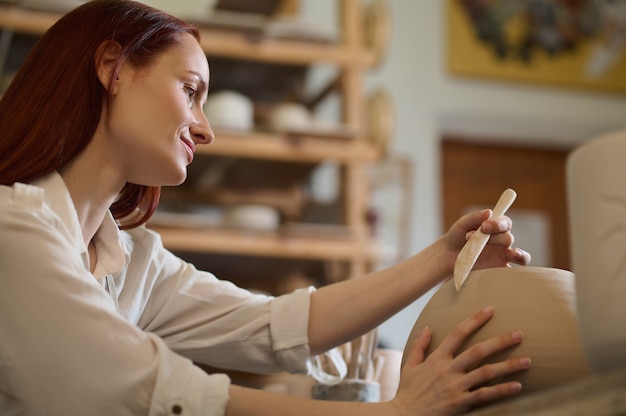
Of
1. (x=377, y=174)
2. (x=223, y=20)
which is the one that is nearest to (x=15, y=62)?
(x=223, y=20)

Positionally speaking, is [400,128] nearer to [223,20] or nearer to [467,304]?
[223,20]

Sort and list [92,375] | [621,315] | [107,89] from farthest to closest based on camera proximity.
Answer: [107,89] → [92,375] → [621,315]

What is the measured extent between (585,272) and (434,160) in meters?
3.50

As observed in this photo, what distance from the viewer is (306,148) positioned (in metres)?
3.10

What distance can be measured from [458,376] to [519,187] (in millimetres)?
3681

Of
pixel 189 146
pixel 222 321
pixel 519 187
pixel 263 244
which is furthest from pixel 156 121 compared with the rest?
pixel 519 187

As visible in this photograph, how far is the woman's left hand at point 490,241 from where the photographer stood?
1.10 metres

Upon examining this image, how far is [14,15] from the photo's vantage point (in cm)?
283

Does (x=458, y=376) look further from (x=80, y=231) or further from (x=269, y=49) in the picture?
(x=269, y=49)

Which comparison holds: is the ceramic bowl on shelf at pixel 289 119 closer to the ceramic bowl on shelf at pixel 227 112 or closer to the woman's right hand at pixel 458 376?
the ceramic bowl on shelf at pixel 227 112

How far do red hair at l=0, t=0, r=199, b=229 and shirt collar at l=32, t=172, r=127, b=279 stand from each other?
0.08ft

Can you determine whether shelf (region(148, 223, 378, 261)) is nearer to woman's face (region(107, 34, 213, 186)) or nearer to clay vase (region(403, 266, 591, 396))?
woman's face (region(107, 34, 213, 186))

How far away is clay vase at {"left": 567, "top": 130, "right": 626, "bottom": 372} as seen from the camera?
2.41ft

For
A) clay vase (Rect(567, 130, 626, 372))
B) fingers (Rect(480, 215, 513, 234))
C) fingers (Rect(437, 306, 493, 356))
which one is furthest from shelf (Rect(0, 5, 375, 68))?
clay vase (Rect(567, 130, 626, 372))
